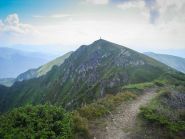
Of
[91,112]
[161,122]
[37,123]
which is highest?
[37,123]

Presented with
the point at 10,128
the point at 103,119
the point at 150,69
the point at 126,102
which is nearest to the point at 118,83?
the point at 150,69

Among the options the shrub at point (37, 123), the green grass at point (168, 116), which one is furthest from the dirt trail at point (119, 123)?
the shrub at point (37, 123)

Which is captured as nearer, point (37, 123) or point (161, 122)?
point (37, 123)

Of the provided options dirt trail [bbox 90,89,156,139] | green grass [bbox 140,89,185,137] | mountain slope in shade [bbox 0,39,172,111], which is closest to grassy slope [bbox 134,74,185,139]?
green grass [bbox 140,89,185,137]

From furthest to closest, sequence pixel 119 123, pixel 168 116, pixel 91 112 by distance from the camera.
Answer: pixel 91 112 → pixel 168 116 → pixel 119 123

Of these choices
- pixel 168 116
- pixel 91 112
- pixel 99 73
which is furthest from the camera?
pixel 99 73

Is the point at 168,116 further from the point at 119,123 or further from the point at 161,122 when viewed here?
the point at 119,123

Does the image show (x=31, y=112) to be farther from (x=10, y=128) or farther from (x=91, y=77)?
(x=91, y=77)

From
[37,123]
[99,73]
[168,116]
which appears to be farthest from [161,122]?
[99,73]
